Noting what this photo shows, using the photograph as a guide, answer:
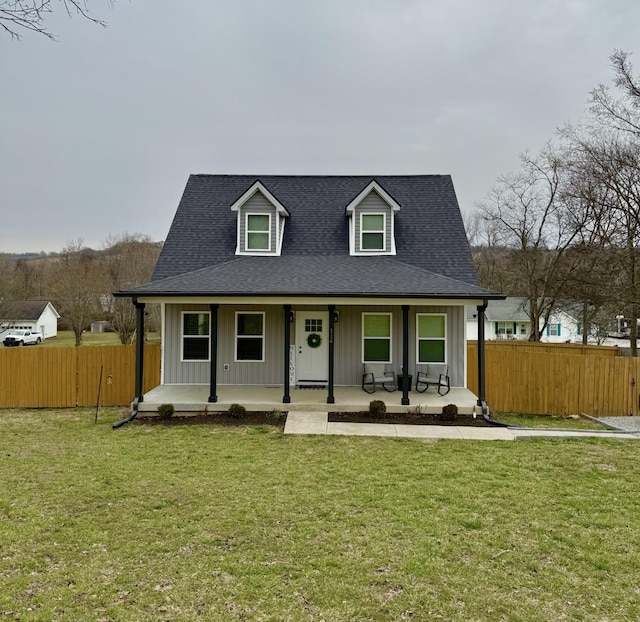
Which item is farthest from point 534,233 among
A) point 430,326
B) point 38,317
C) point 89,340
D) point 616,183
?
point 38,317

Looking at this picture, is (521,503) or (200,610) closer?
(200,610)

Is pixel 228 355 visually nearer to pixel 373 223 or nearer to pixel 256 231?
pixel 256 231

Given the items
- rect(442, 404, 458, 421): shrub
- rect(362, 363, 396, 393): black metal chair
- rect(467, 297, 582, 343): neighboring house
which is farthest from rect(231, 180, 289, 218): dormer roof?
rect(467, 297, 582, 343): neighboring house

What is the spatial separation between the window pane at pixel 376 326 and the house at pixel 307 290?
30 mm

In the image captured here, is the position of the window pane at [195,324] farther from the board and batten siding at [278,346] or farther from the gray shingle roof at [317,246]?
the gray shingle roof at [317,246]

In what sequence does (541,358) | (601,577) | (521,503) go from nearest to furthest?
(601,577) → (521,503) → (541,358)

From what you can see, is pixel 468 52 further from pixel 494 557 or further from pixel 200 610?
pixel 200 610

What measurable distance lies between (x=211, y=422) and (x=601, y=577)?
7.93 metres

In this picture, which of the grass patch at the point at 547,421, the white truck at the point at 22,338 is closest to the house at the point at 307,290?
the grass patch at the point at 547,421

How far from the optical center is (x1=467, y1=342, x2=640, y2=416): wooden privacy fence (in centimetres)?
1208

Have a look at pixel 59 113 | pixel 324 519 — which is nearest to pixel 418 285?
pixel 324 519

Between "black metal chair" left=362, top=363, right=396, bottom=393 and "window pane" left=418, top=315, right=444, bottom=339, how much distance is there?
148 cm

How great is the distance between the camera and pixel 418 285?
11.3 metres

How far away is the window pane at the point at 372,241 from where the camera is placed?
550 inches
